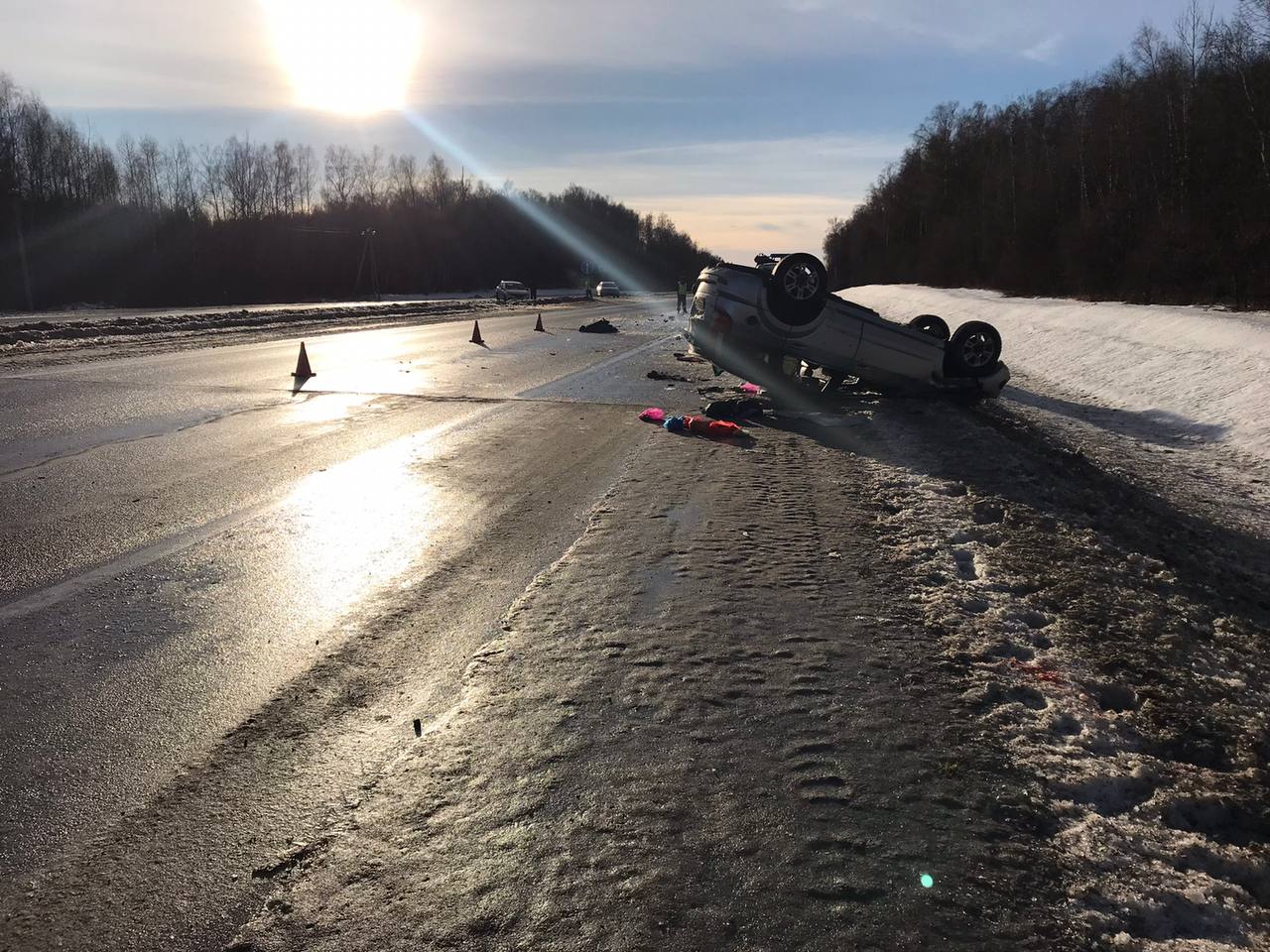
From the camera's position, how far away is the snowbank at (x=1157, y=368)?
36.7ft

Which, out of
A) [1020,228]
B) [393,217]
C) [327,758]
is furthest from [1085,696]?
[393,217]

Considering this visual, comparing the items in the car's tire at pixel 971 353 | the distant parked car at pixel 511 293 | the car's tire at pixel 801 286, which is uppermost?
the distant parked car at pixel 511 293

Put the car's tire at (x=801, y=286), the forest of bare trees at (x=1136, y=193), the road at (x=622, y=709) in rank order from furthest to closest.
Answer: the forest of bare trees at (x=1136, y=193) → the car's tire at (x=801, y=286) → the road at (x=622, y=709)

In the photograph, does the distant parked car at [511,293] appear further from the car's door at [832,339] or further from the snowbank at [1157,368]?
the car's door at [832,339]

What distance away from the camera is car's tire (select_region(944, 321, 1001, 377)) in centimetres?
1268


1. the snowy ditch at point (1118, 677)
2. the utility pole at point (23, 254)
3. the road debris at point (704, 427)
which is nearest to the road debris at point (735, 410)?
the road debris at point (704, 427)

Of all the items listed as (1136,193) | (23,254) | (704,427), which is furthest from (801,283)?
(23,254)

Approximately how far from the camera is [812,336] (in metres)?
11.9

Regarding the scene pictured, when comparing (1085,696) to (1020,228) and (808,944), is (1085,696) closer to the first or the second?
(808,944)

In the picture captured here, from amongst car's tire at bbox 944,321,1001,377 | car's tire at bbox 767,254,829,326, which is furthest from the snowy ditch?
car's tire at bbox 944,321,1001,377

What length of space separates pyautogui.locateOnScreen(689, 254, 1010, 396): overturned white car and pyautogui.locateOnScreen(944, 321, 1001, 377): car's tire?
1cm

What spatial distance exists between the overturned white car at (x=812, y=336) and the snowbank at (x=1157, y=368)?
6.96 feet

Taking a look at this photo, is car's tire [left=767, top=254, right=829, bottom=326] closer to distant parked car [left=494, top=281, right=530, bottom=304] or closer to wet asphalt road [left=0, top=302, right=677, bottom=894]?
wet asphalt road [left=0, top=302, right=677, bottom=894]

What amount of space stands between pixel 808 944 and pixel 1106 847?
1.11 metres
